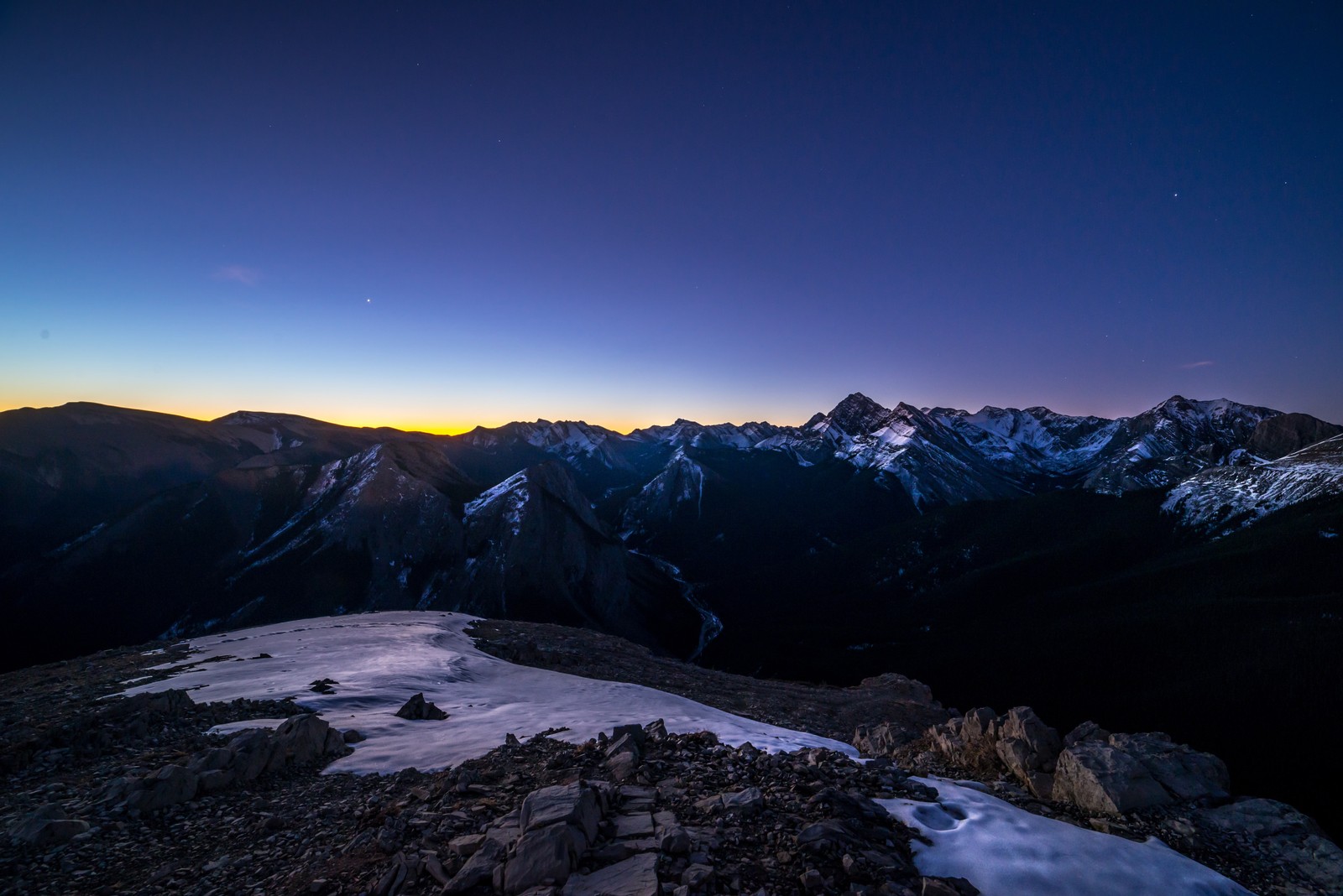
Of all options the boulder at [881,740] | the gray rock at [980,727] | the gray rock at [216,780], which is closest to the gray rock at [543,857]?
the gray rock at [216,780]

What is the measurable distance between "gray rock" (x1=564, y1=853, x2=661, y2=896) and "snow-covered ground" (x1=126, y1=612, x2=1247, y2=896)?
4.49 metres

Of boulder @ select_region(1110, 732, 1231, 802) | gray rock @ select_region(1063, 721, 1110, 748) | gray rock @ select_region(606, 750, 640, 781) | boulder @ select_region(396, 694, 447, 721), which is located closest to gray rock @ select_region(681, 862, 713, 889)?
gray rock @ select_region(606, 750, 640, 781)

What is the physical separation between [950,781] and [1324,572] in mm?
230606

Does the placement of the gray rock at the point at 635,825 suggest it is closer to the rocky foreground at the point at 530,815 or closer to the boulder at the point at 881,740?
the rocky foreground at the point at 530,815

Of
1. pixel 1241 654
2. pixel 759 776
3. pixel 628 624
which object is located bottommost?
pixel 628 624

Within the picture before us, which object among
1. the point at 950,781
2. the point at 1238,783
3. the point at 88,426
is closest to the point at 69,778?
the point at 950,781

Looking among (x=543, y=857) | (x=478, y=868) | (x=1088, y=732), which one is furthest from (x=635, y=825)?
(x=1088, y=732)

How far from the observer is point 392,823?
9734 mm

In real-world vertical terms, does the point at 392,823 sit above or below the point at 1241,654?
above

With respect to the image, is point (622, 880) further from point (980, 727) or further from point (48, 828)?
point (980, 727)

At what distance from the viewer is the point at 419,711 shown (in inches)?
834

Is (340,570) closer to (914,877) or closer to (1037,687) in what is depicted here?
(914,877)

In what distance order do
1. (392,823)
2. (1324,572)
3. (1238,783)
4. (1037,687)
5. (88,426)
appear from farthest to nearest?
(88,426), (1324,572), (1037,687), (1238,783), (392,823)

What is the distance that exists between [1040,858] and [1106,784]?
217 inches
